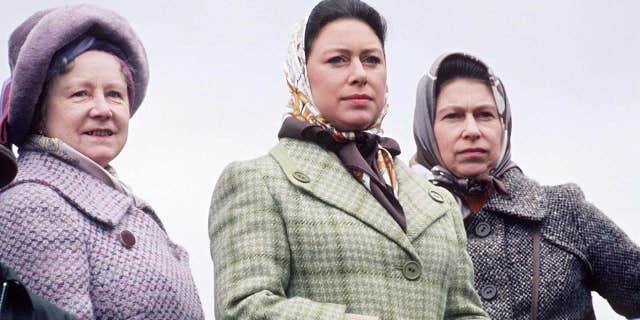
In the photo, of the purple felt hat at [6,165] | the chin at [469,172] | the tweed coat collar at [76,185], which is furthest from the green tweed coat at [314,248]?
the chin at [469,172]

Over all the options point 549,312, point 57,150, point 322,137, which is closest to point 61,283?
point 57,150

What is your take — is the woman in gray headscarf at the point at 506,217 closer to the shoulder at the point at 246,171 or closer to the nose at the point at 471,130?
the nose at the point at 471,130

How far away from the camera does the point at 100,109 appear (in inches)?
202

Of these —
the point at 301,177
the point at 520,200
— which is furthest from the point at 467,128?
the point at 301,177

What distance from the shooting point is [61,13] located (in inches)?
206

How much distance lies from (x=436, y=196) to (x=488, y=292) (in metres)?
0.85

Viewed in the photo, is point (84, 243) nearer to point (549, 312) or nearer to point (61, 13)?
point (61, 13)

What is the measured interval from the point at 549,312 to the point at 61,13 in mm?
2506

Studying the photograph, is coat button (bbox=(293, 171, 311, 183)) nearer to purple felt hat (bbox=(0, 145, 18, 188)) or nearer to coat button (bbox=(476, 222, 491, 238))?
purple felt hat (bbox=(0, 145, 18, 188))

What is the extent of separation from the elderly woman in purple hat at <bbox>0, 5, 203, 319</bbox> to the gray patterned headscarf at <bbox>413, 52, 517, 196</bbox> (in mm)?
1486

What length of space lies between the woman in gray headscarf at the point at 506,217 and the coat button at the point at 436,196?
0.79 meters

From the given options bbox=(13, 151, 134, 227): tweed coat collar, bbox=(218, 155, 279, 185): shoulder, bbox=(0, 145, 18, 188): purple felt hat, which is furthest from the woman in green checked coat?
bbox=(0, 145, 18, 188): purple felt hat

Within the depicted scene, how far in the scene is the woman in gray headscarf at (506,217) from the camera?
5871 millimetres

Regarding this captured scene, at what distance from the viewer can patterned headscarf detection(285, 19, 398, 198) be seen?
5090 millimetres
